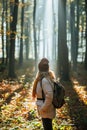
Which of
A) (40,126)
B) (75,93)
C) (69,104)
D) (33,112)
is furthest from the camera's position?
(75,93)

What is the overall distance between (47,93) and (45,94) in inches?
2.5

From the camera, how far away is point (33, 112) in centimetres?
1027

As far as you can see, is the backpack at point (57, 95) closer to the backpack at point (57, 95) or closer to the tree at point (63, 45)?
the backpack at point (57, 95)

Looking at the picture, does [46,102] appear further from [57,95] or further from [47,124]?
[47,124]

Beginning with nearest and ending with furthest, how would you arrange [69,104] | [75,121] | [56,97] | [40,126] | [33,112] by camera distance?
[56,97] < [40,126] < [75,121] < [33,112] < [69,104]

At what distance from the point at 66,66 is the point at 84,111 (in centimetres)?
816

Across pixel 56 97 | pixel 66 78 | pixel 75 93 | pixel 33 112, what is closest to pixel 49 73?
pixel 56 97

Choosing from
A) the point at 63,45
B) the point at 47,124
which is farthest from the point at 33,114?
the point at 63,45

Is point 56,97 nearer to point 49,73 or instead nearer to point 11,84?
point 49,73

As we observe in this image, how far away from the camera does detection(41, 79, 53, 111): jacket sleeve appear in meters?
5.90

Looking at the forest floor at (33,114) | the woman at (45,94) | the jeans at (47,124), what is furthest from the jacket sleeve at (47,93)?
the forest floor at (33,114)

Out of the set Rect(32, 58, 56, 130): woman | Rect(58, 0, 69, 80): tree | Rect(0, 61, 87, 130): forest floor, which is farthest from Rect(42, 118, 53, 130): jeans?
Rect(58, 0, 69, 80): tree

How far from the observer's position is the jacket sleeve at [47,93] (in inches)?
232

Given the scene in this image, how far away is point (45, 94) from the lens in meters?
5.95
